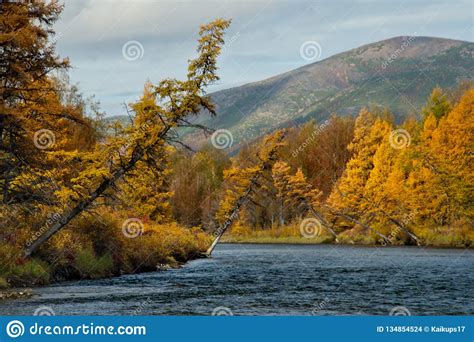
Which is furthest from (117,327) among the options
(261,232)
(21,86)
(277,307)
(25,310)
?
(261,232)

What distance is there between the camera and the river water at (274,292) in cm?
2259

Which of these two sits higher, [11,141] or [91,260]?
[11,141]

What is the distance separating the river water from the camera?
22594 millimetres

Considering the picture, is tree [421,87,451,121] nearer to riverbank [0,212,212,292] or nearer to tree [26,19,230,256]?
riverbank [0,212,212,292]

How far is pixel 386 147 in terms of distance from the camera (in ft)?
249

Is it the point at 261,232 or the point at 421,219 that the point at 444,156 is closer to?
the point at 421,219

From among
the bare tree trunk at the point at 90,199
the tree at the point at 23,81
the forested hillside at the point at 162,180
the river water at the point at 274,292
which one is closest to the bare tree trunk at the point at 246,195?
the forested hillside at the point at 162,180

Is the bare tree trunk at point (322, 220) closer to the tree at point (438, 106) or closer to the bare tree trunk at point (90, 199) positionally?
the tree at point (438, 106)

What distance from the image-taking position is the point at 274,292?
28.1 m

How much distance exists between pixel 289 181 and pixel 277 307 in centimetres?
5899

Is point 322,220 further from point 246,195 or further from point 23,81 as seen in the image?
point 23,81

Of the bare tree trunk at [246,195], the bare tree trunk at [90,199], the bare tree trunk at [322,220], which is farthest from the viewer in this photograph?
the bare tree trunk at [322,220]

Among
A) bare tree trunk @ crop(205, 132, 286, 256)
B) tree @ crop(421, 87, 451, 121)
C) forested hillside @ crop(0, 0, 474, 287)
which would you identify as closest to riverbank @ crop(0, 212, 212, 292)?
forested hillside @ crop(0, 0, 474, 287)

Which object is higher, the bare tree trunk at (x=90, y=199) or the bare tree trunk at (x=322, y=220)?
the bare tree trunk at (x=90, y=199)
